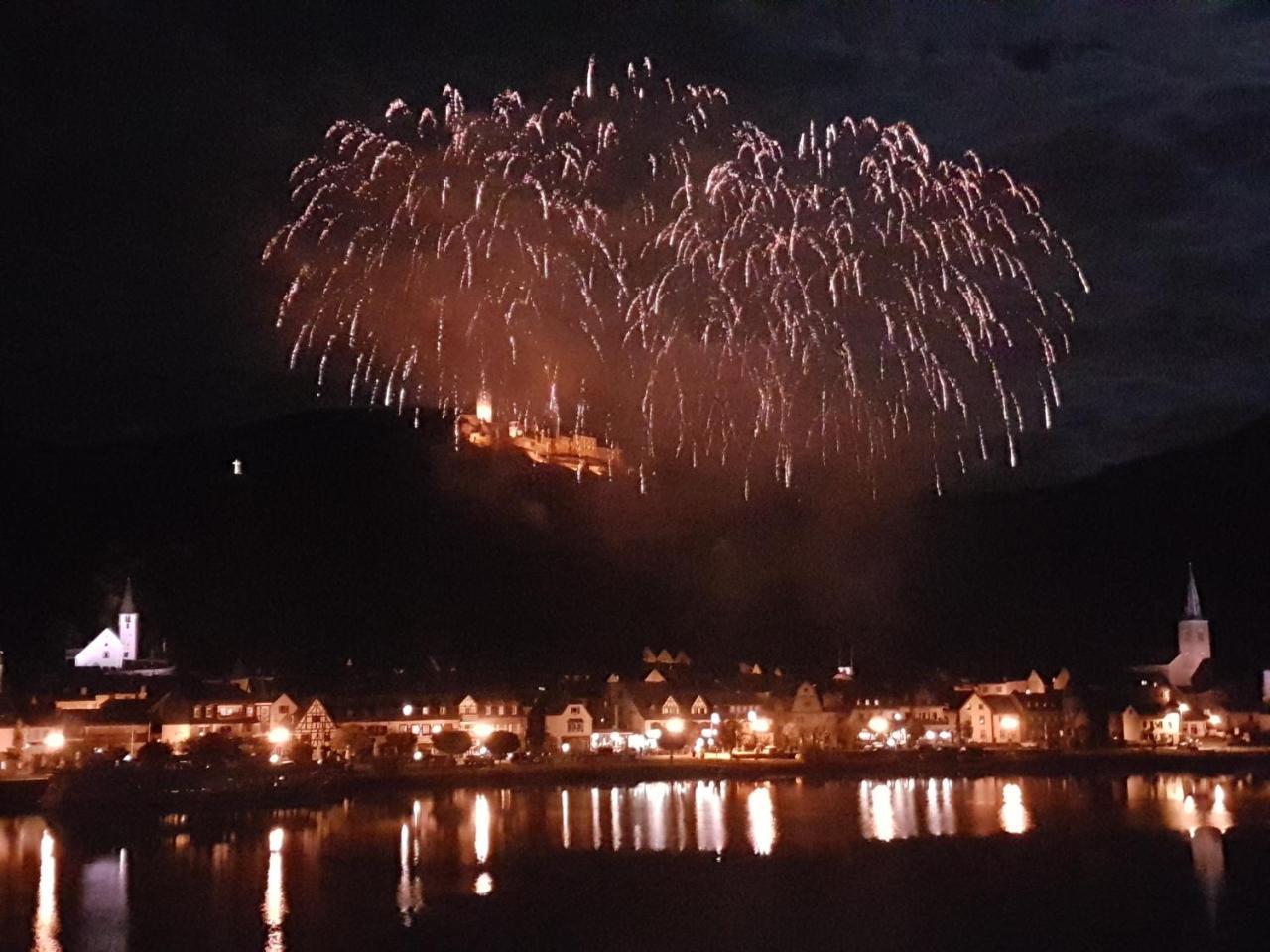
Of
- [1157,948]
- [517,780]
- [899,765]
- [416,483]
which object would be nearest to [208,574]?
[416,483]

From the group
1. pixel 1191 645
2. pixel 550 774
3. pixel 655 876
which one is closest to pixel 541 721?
pixel 550 774

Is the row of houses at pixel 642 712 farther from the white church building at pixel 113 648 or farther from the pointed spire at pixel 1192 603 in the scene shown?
the pointed spire at pixel 1192 603

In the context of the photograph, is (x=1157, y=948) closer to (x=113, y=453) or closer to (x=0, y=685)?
(x=0, y=685)

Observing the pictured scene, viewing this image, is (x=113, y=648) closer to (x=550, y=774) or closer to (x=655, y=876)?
(x=550, y=774)

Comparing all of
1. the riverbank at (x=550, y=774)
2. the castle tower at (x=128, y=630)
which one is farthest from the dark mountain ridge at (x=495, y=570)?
the riverbank at (x=550, y=774)

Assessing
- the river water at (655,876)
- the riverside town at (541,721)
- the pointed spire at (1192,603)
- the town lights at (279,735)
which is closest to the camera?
the river water at (655,876)
